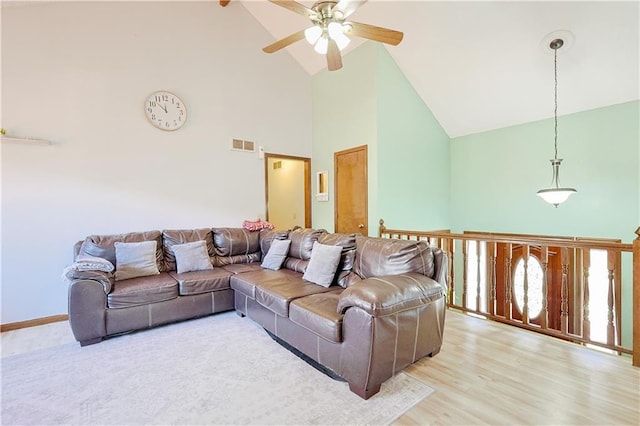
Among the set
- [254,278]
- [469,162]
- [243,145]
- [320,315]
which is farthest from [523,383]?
[243,145]

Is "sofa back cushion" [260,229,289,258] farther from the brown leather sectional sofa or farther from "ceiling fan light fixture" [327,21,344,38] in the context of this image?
"ceiling fan light fixture" [327,21,344,38]

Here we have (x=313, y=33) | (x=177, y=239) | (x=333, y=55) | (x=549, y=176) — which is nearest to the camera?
(x=313, y=33)

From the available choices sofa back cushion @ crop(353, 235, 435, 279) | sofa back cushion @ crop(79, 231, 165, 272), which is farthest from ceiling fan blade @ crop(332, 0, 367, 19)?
sofa back cushion @ crop(79, 231, 165, 272)

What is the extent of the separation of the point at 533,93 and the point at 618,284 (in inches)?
103

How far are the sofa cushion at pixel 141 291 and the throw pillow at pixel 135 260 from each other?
0.33ft

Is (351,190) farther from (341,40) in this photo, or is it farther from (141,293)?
(141,293)

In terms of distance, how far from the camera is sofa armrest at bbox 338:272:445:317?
1.83m

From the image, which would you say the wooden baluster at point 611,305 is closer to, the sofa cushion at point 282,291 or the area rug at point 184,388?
the area rug at point 184,388

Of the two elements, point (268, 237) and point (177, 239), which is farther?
point (268, 237)

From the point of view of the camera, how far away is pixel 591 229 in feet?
12.9

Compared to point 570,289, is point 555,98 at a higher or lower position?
higher

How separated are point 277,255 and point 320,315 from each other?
1.66 m

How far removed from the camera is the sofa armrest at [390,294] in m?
1.83

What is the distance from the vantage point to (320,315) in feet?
6.93
